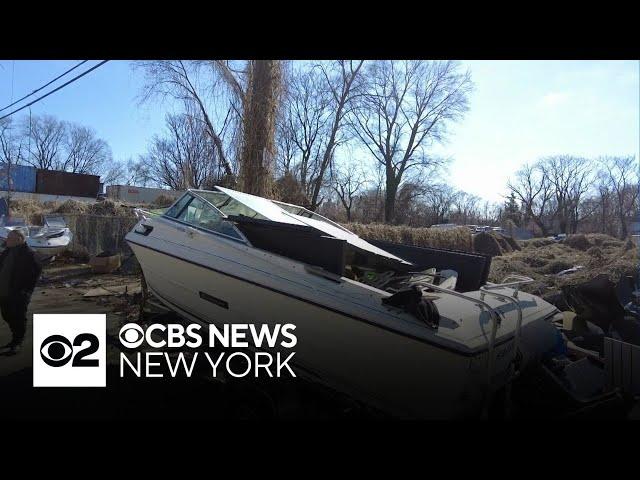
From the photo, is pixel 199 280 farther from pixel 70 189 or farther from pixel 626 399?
pixel 70 189

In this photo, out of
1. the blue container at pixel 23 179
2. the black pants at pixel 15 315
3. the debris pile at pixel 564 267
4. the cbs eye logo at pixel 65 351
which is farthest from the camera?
the blue container at pixel 23 179

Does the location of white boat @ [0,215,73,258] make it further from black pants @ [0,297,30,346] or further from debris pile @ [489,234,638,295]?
debris pile @ [489,234,638,295]

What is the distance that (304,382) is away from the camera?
2854 mm

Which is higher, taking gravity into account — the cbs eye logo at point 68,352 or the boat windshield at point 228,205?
the boat windshield at point 228,205

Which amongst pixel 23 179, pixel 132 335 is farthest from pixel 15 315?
pixel 23 179

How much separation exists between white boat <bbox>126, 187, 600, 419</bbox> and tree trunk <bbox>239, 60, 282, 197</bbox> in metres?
3.90

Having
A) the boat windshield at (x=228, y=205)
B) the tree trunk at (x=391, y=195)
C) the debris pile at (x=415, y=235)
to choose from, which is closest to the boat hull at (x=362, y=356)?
the boat windshield at (x=228, y=205)

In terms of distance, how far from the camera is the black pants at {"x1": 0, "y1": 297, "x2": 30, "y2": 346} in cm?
432

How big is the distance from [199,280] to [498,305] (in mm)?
2616

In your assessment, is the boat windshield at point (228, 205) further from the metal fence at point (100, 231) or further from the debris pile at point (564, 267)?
the metal fence at point (100, 231)

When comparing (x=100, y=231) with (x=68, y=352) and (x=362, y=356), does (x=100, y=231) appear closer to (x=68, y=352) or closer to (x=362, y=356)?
(x=68, y=352)

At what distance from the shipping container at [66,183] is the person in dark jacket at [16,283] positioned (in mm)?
30904

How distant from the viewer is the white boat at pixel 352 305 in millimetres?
2342
